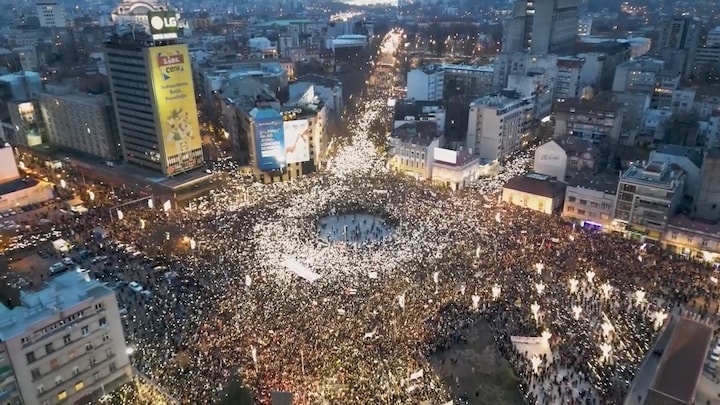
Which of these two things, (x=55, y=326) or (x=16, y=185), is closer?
(x=55, y=326)

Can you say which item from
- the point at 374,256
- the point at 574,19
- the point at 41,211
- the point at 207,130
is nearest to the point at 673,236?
the point at 374,256

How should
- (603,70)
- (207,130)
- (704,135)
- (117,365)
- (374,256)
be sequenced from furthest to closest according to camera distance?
(603,70) < (207,130) < (704,135) < (374,256) < (117,365)

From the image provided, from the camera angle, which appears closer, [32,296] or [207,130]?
[32,296]

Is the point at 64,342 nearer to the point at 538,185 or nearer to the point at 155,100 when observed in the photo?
the point at 155,100

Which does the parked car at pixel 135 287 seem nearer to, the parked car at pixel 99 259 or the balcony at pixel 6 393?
the parked car at pixel 99 259

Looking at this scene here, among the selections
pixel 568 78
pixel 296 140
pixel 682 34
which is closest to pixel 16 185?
pixel 296 140

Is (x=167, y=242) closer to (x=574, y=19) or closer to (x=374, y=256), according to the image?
(x=374, y=256)
